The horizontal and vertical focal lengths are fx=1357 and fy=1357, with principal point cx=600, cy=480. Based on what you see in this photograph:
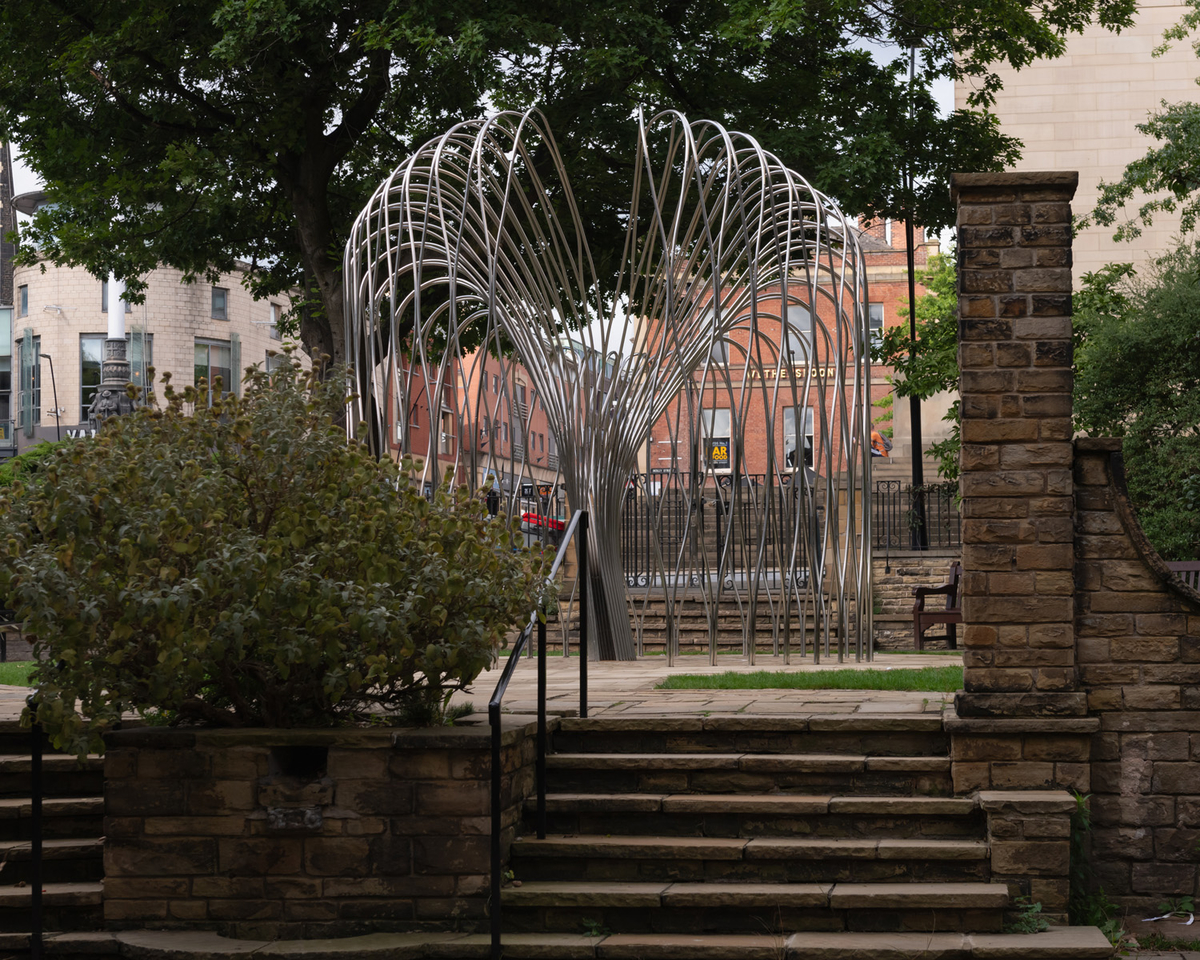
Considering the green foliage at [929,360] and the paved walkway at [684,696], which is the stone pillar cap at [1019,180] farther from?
the green foliage at [929,360]

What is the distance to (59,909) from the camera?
5.40m

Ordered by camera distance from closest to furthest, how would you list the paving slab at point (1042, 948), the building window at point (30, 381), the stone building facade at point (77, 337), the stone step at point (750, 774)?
the paving slab at point (1042, 948), the stone step at point (750, 774), the stone building facade at point (77, 337), the building window at point (30, 381)

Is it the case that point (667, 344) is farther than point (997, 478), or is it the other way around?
point (667, 344)

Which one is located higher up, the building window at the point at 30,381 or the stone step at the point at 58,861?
the building window at the point at 30,381

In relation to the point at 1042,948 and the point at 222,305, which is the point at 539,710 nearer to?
the point at 1042,948

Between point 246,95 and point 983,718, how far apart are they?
37.9 ft

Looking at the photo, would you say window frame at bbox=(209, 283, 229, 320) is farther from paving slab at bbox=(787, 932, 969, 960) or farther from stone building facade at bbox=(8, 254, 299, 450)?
paving slab at bbox=(787, 932, 969, 960)

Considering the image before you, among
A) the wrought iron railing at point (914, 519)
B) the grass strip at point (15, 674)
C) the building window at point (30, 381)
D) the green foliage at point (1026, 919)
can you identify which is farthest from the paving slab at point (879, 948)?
the building window at point (30, 381)

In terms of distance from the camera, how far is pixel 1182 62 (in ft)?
99.1

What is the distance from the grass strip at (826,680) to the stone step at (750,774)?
157 centimetres

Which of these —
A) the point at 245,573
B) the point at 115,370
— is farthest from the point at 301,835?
the point at 115,370

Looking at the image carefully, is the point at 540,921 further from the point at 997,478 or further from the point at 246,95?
the point at 246,95

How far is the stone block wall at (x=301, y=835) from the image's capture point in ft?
17.2

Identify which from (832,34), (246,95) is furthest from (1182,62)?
(246,95)
